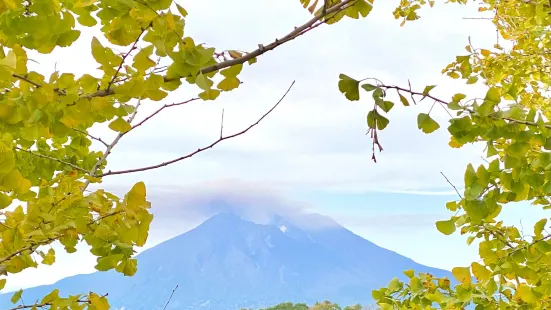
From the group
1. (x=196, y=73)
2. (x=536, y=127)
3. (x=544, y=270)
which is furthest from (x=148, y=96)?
(x=544, y=270)

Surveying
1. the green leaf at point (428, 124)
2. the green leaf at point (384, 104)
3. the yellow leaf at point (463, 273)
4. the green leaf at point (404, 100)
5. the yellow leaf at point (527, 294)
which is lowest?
the yellow leaf at point (527, 294)

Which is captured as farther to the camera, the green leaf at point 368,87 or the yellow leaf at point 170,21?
the green leaf at point 368,87

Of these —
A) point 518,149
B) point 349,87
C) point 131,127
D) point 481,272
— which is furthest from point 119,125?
point 481,272

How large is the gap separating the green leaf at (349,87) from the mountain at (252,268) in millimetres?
167669

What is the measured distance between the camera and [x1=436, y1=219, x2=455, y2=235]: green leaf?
88.6 inches

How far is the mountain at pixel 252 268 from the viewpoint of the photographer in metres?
172

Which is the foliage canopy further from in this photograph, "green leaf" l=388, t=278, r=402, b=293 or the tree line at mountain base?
the tree line at mountain base

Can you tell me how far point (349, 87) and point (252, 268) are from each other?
17609cm

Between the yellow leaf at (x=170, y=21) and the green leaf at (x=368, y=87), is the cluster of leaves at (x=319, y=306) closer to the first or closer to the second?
the green leaf at (x=368, y=87)

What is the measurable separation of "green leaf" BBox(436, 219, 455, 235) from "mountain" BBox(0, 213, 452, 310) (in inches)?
6568

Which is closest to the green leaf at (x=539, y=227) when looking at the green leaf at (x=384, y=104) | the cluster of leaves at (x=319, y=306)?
the green leaf at (x=384, y=104)

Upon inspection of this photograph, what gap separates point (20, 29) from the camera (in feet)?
5.09

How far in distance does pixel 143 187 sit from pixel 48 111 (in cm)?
41

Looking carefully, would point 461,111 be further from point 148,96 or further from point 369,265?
point 369,265
